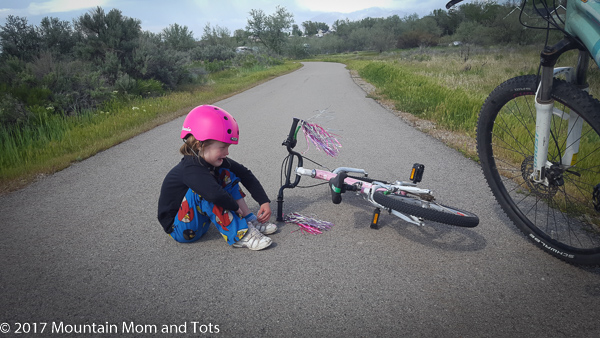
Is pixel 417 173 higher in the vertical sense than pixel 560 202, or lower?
higher

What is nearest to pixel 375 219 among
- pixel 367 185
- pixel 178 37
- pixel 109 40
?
pixel 367 185

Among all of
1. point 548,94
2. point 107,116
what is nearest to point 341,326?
point 548,94

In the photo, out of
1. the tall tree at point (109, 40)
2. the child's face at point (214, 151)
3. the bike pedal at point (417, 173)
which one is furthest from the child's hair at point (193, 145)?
the tall tree at point (109, 40)

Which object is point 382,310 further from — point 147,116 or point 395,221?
point 147,116

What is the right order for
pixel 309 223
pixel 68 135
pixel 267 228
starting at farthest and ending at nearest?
pixel 68 135, pixel 309 223, pixel 267 228

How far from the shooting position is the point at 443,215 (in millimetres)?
2379

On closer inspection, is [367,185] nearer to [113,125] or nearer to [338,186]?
[338,186]

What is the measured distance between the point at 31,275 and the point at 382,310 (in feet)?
8.55

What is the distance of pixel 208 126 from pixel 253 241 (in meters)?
1.03

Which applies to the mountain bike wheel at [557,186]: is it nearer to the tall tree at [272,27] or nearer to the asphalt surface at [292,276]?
the asphalt surface at [292,276]

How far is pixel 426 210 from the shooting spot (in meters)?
2.42

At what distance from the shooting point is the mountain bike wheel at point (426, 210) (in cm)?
237

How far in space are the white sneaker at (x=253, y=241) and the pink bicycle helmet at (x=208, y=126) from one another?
0.81 metres

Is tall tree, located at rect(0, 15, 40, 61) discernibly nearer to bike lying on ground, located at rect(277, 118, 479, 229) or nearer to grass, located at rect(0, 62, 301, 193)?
grass, located at rect(0, 62, 301, 193)
